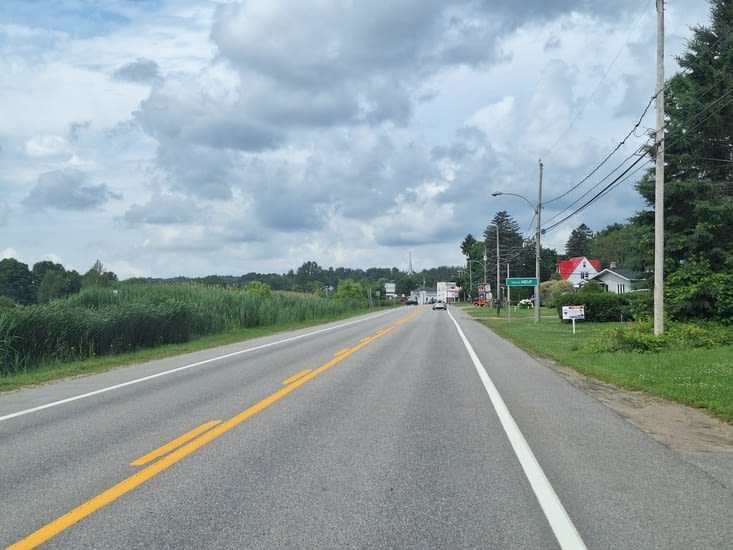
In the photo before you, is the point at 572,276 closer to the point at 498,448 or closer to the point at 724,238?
the point at 724,238

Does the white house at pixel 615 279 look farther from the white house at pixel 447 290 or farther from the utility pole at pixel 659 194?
the white house at pixel 447 290

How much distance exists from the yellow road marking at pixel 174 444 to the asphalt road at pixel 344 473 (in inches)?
1.4

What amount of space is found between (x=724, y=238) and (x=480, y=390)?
17621 millimetres

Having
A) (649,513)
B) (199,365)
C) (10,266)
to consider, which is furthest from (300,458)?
(10,266)

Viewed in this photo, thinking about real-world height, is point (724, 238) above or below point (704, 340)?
above

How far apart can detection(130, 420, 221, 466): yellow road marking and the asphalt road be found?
4 centimetres

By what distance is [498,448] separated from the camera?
23.1ft

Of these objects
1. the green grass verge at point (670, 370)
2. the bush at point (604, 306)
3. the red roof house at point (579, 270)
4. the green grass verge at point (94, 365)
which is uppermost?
the red roof house at point (579, 270)

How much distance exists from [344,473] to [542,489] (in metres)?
1.78

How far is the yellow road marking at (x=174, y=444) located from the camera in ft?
21.5

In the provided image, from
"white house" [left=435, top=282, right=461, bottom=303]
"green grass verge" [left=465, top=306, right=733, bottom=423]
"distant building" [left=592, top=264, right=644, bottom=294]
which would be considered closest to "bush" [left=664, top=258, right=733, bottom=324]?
"green grass verge" [left=465, top=306, right=733, bottom=423]

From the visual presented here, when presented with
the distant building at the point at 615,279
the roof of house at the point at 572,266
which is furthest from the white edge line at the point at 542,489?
the roof of house at the point at 572,266

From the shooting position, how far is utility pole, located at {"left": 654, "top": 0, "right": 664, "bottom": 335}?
18516 mm

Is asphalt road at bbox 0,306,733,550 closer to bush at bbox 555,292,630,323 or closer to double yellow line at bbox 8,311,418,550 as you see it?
double yellow line at bbox 8,311,418,550
